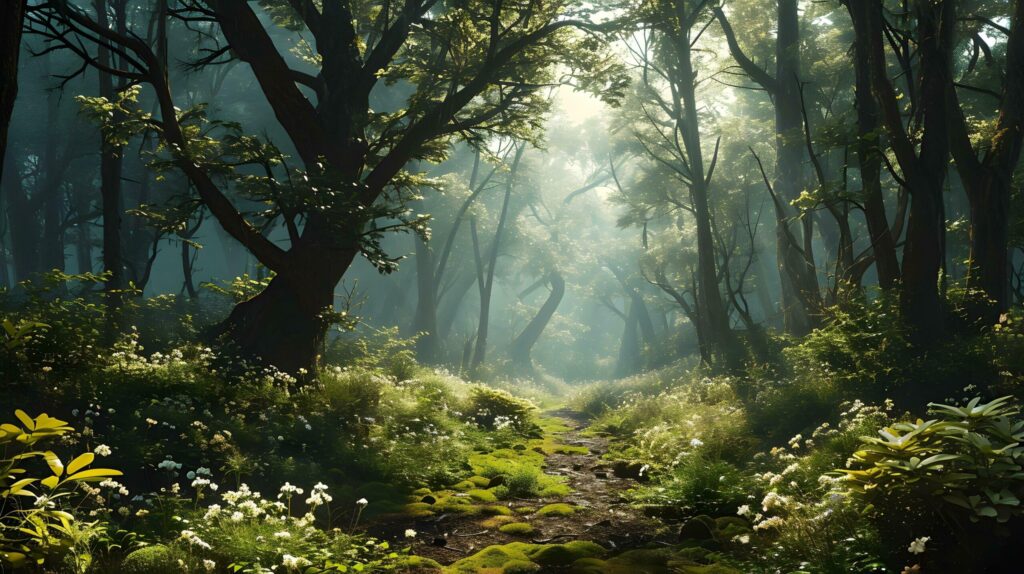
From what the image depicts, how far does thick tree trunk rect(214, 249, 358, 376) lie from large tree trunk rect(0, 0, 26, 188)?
648cm

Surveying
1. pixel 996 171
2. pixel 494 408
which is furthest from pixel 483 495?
pixel 996 171

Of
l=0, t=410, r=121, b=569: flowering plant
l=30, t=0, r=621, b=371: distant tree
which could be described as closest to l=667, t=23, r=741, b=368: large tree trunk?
l=30, t=0, r=621, b=371: distant tree

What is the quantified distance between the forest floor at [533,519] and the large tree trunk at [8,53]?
3867mm

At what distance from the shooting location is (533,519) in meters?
6.16

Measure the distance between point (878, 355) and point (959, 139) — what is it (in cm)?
428

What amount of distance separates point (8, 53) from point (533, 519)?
17.2 feet

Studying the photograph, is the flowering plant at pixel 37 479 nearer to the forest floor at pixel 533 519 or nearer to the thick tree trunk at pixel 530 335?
the forest floor at pixel 533 519

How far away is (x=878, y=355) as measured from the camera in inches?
316

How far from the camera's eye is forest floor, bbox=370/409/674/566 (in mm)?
5340

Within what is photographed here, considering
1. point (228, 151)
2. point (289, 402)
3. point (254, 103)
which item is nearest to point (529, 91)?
point (228, 151)

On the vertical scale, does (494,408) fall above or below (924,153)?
below

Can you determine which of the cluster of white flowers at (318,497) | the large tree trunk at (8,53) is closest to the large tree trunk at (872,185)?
the cluster of white flowers at (318,497)

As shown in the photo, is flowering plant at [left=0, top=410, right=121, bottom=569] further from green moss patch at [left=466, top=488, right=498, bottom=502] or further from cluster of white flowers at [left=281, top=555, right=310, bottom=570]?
green moss patch at [left=466, top=488, right=498, bottom=502]

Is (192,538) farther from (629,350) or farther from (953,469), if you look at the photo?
(629,350)
